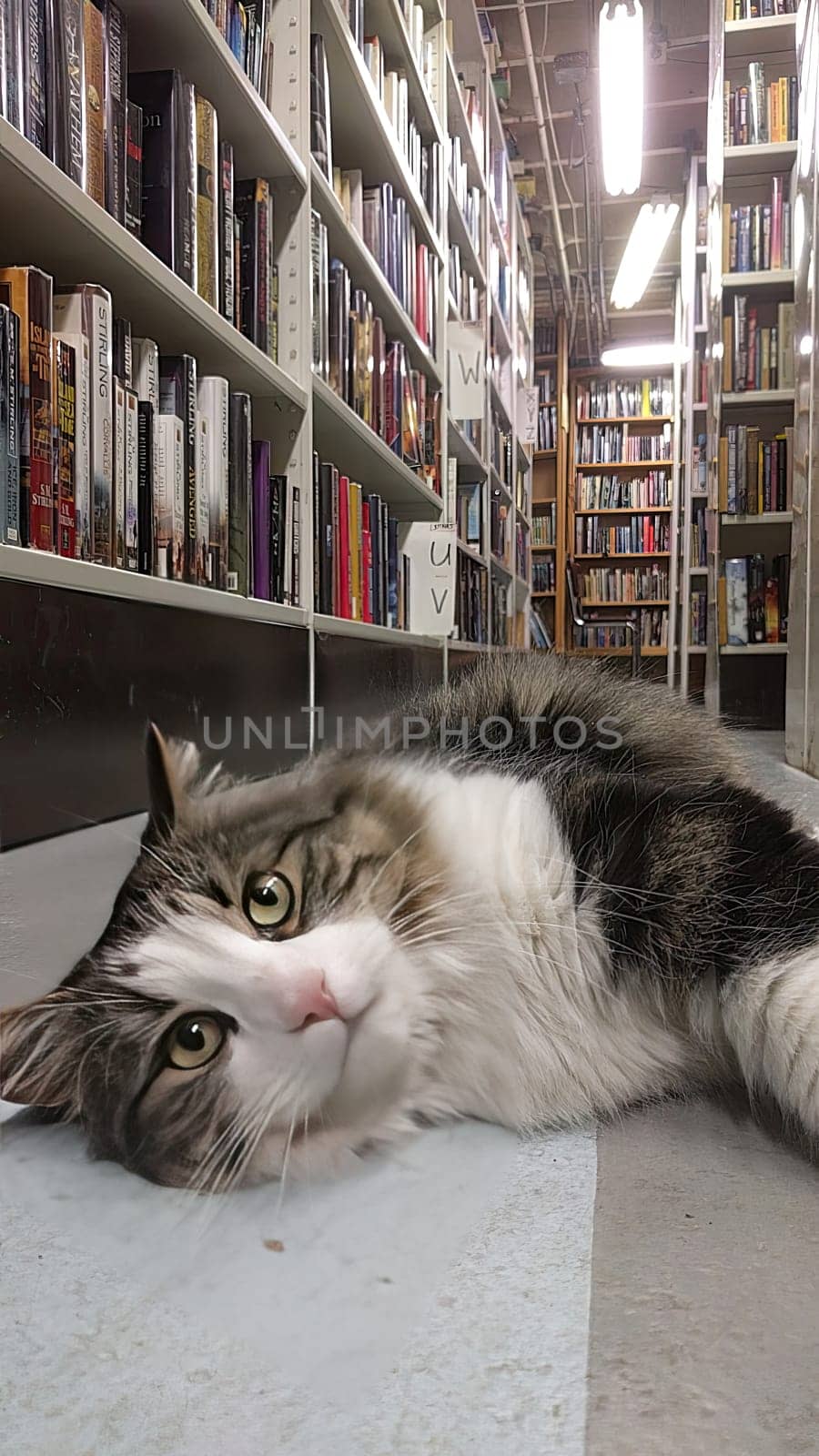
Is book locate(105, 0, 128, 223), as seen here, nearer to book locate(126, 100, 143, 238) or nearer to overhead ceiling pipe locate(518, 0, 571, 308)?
book locate(126, 100, 143, 238)

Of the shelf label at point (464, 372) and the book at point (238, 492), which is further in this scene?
the shelf label at point (464, 372)

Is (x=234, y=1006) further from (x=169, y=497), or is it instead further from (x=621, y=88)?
(x=621, y=88)

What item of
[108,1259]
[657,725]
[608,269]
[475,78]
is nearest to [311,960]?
[108,1259]

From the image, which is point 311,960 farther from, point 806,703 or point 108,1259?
point 806,703

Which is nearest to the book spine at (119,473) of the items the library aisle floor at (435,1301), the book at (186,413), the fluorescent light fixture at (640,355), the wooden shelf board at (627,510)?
the book at (186,413)

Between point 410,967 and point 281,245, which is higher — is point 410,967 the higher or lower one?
the lower one

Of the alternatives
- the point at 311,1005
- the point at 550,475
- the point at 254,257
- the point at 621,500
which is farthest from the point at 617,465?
the point at 311,1005

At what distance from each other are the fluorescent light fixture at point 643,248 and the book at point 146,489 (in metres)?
4.41

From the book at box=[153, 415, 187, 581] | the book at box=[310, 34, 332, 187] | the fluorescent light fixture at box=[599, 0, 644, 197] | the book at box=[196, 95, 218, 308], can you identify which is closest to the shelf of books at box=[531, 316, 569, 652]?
the fluorescent light fixture at box=[599, 0, 644, 197]

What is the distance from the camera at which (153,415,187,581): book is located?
127cm

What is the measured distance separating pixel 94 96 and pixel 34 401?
41 centimetres

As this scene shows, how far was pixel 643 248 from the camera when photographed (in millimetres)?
5117

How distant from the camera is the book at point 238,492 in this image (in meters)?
1.50

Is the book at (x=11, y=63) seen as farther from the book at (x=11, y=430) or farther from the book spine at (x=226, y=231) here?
the book spine at (x=226, y=231)
